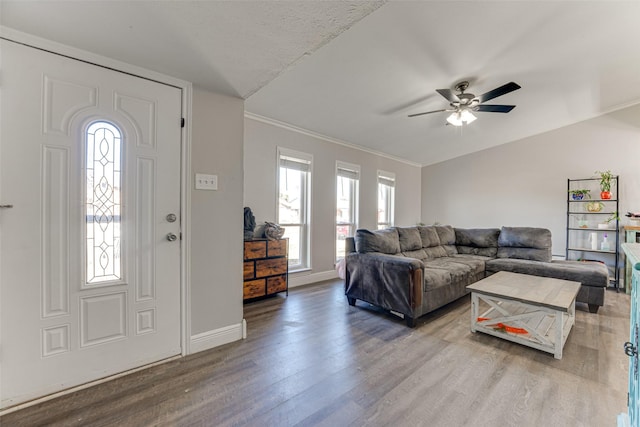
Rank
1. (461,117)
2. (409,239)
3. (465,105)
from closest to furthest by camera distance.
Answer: (465,105) → (461,117) → (409,239)

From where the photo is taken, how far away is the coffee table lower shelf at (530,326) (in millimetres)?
2135

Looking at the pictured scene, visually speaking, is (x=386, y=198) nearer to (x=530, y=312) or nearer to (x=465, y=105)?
(x=465, y=105)

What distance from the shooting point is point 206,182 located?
7.10 feet

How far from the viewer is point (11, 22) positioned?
143 cm

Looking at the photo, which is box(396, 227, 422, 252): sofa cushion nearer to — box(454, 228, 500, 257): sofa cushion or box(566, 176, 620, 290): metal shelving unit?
box(454, 228, 500, 257): sofa cushion

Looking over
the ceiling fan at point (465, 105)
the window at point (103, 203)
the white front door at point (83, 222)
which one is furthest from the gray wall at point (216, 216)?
the ceiling fan at point (465, 105)

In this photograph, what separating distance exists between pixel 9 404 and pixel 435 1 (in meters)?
3.70

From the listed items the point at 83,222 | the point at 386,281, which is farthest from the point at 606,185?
the point at 83,222

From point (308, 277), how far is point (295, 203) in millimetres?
1180

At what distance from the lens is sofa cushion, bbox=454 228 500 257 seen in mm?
4488

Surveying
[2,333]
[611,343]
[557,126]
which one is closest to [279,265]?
[2,333]

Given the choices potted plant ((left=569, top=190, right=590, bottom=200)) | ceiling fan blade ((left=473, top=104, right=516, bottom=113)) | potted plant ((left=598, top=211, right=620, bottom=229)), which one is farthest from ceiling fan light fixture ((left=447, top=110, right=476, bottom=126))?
potted plant ((left=598, top=211, right=620, bottom=229))

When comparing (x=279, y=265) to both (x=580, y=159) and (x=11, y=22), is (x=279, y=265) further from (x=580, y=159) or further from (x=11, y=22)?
(x=580, y=159)

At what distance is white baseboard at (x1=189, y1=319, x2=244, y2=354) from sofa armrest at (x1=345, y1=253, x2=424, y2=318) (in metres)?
1.41
